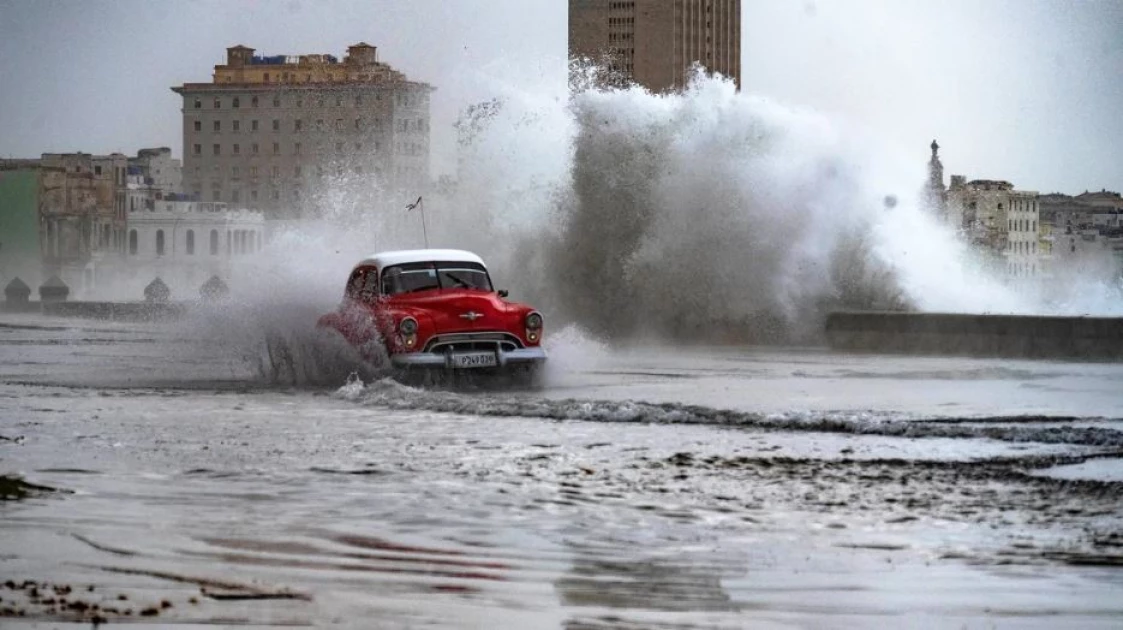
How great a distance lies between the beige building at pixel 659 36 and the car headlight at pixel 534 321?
142026 millimetres

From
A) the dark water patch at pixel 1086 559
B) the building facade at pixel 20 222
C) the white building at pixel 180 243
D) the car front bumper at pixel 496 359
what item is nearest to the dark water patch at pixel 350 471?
the dark water patch at pixel 1086 559

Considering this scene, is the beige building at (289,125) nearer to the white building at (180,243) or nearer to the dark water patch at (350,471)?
the white building at (180,243)

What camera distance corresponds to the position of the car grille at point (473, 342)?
18.6m

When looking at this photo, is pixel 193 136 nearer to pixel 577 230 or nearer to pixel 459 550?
pixel 577 230

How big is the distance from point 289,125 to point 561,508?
566 ft

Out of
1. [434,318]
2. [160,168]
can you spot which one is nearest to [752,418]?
[434,318]

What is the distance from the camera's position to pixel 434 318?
18750 millimetres

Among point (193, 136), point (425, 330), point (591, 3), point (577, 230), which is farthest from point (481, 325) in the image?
point (193, 136)

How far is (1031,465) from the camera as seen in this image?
11477 millimetres

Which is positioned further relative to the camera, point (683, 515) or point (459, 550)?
point (683, 515)

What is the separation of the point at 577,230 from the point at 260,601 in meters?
34.7

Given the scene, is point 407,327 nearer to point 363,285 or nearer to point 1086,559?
point 363,285

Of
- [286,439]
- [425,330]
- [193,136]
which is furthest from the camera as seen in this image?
[193,136]

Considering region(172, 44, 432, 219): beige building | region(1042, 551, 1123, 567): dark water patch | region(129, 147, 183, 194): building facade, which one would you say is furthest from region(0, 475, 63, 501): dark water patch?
region(129, 147, 183, 194): building facade
